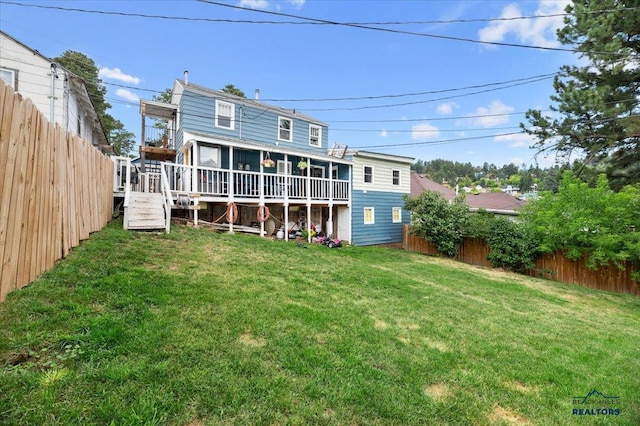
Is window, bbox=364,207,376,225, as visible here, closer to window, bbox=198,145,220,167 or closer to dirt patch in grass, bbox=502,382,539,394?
window, bbox=198,145,220,167

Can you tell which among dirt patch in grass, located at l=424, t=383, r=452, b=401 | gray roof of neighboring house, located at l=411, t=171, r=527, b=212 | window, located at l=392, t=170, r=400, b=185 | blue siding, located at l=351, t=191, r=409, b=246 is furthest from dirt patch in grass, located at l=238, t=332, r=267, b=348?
gray roof of neighboring house, located at l=411, t=171, r=527, b=212

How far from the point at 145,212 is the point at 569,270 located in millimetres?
15846

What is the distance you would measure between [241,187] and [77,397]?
9.92 m

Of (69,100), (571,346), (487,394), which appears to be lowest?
(571,346)

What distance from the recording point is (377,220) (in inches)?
650

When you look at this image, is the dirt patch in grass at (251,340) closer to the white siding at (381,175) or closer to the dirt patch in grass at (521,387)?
the dirt patch in grass at (521,387)

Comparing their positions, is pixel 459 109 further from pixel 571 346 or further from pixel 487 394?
pixel 487 394

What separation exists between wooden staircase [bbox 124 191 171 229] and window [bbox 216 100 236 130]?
19.6ft

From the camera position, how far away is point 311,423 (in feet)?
6.65

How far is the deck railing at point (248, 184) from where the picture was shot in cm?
1041

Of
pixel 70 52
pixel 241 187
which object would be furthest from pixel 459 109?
pixel 70 52

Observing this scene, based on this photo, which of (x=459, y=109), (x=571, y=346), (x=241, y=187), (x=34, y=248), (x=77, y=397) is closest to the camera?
(x=77, y=397)

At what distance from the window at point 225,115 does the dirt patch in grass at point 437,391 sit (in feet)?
45.0

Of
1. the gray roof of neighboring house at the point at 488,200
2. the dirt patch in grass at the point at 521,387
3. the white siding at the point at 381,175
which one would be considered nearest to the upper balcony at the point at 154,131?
the white siding at the point at 381,175
